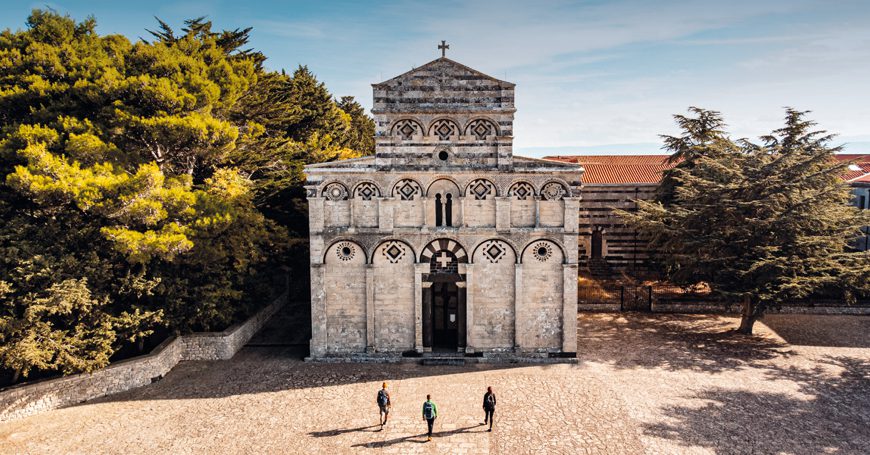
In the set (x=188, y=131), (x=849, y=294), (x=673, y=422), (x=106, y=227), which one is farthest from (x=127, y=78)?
(x=849, y=294)

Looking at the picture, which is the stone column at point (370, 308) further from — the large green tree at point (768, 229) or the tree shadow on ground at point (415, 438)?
the large green tree at point (768, 229)

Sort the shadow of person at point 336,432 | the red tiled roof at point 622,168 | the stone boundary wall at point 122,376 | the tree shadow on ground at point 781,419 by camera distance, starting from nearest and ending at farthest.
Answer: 1. the tree shadow on ground at point 781,419
2. the shadow of person at point 336,432
3. the stone boundary wall at point 122,376
4. the red tiled roof at point 622,168

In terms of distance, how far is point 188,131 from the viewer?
1641 cm

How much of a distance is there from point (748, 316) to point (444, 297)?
12.7 metres

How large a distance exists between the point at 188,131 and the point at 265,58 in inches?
533

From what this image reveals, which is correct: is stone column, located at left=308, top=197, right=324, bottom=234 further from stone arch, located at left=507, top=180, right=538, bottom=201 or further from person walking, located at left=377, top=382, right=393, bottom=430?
stone arch, located at left=507, top=180, right=538, bottom=201

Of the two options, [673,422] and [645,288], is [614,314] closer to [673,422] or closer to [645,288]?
[645,288]

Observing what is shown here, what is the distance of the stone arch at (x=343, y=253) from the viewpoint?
16.9m

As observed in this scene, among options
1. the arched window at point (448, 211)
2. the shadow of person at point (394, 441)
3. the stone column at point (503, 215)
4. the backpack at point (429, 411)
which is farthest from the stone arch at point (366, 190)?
the shadow of person at point (394, 441)

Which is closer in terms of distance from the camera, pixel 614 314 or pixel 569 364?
pixel 569 364

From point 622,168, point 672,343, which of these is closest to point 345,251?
point 672,343

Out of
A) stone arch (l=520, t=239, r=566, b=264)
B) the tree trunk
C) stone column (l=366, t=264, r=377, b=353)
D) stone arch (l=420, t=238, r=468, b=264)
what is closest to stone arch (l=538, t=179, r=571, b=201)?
stone arch (l=520, t=239, r=566, b=264)

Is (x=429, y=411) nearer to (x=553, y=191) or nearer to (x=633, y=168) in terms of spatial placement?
(x=553, y=191)

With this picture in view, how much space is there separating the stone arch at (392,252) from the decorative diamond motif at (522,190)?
4074mm
